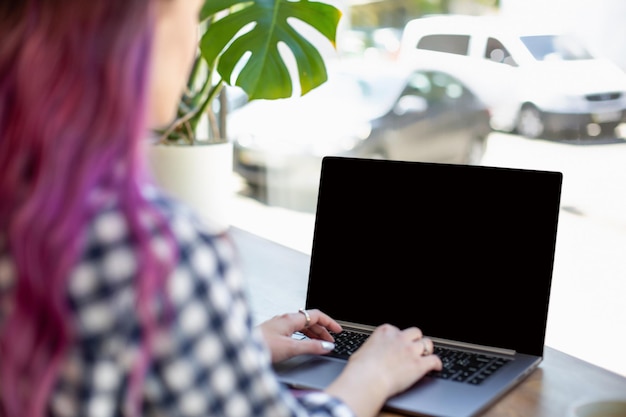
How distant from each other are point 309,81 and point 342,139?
Answer: 1151 millimetres

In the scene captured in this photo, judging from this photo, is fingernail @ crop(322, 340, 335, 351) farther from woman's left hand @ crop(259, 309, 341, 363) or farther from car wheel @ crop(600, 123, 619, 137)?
car wheel @ crop(600, 123, 619, 137)

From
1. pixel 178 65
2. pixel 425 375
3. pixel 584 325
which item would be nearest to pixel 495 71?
pixel 584 325

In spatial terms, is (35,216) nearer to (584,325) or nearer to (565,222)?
(584,325)

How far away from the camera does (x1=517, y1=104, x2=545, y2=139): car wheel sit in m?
2.35

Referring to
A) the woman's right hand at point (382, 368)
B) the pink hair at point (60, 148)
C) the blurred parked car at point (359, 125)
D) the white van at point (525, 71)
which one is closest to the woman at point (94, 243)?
the pink hair at point (60, 148)

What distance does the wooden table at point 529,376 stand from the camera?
0.97 meters

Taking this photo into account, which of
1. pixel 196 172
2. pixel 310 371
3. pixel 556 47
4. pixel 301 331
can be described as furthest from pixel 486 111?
pixel 310 371

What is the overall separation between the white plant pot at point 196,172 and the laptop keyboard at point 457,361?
1.75 feet

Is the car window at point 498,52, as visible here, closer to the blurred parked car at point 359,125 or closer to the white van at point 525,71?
the white van at point 525,71

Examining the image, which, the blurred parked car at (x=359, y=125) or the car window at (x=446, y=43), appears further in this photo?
the blurred parked car at (x=359, y=125)

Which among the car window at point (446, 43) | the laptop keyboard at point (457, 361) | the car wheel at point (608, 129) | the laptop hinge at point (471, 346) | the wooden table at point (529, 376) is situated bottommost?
the wooden table at point (529, 376)

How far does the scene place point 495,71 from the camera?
2406 millimetres

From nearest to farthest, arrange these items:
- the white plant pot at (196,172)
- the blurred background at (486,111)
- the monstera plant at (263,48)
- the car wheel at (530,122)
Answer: the white plant pot at (196,172), the monstera plant at (263,48), the blurred background at (486,111), the car wheel at (530,122)

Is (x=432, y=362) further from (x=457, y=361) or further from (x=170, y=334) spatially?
(x=170, y=334)
